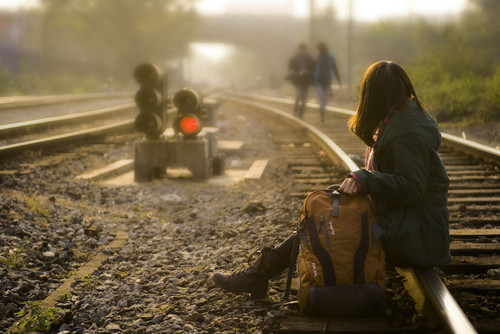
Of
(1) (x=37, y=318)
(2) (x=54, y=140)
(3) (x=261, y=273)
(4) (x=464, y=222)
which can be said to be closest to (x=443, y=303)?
(3) (x=261, y=273)

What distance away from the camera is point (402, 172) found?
3146 millimetres

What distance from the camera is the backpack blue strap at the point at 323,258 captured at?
3193mm

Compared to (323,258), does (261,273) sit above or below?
below

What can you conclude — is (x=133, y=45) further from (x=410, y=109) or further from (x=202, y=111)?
(x=410, y=109)

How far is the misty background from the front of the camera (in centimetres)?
2553

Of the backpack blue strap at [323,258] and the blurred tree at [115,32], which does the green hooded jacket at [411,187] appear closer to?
the backpack blue strap at [323,258]

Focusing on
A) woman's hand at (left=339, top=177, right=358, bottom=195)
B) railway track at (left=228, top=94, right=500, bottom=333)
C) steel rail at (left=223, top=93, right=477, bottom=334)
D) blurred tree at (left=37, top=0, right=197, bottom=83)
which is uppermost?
blurred tree at (left=37, top=0, right=197, bottom=83)

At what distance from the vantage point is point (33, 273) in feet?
14.0

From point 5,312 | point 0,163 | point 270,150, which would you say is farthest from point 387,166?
point 270,150

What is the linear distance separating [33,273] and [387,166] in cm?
254

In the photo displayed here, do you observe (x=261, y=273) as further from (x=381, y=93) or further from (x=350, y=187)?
(x=381, y=93)

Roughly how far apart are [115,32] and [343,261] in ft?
167

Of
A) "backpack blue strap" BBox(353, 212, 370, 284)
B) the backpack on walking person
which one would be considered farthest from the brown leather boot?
"backpack blue strap" BBox(353, 212, 370, 284)

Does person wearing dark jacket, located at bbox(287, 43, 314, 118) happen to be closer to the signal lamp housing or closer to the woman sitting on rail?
the signal lamp housing
